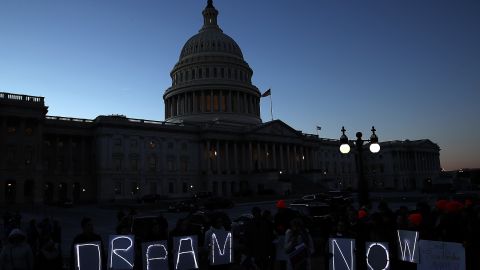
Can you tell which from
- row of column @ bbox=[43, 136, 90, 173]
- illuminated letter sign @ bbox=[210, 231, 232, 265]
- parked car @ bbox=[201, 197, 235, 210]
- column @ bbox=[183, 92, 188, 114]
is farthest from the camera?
column @ bbox=[183, 92, 188, 114]

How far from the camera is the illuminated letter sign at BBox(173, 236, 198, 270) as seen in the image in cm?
1105

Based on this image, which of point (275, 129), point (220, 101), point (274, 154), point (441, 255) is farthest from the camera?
point (220, 101)

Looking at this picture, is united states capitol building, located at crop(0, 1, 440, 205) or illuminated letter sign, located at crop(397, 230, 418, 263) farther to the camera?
united states capitol building, located at crop(0, 1, 440, 205)

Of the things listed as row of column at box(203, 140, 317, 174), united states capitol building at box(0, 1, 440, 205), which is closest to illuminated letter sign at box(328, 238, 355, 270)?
united states capitol building at box(0, 1, 440, 205)

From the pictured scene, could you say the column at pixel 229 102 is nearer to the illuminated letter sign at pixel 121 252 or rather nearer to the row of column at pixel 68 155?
the row of column at pixel 68 155

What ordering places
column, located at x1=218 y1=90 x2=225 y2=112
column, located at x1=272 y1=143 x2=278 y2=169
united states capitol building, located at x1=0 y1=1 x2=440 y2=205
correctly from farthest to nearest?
1. column, located at x1=218 y1=90 x2=225 y2=112
2. column, located at x1=272 y1=143 x2=278 y2=169
3. united states capitol building, located at x1=0 y1=1 x2=440 y2=205

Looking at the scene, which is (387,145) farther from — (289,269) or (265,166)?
(289,269)

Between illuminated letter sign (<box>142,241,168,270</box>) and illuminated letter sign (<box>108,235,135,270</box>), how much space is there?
13.6 inches

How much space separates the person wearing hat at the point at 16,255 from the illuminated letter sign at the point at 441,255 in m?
9.58

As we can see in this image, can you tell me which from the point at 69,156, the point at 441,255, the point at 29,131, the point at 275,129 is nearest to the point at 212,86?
the point at 275,129

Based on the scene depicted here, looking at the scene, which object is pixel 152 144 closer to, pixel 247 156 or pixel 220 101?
pixel 247 156

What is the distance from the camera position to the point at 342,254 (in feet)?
35.5

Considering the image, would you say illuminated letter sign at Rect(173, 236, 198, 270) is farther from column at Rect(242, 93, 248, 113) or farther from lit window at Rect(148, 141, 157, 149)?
column at Rect(242, 93, 248, 113)

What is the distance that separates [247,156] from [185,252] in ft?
272
